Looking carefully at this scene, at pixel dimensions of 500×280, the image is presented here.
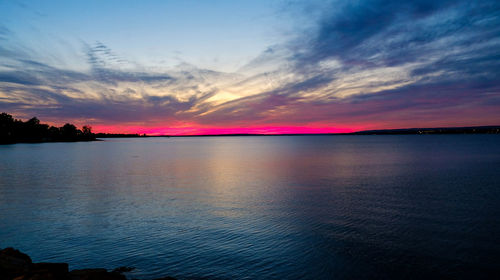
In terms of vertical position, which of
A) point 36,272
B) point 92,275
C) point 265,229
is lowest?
point 265,229

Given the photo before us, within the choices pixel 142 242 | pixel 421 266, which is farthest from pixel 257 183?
pixel 421 266

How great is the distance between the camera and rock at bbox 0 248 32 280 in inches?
410

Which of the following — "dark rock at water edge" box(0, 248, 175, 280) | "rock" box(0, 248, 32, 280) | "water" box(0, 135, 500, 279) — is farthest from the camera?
"water" box(0, 135, 500, 279)

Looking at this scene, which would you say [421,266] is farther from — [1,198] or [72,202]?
[1,198]

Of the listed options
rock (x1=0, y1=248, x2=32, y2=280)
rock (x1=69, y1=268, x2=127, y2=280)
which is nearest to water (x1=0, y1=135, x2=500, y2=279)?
rock (x1=69, y1=268, x2=127, y2=280)

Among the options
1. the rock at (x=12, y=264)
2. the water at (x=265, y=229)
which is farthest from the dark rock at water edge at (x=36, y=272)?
the water at (x=265, y=229)

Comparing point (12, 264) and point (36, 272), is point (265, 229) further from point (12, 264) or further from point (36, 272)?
point (12, 264)

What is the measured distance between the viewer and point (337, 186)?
1430 inches

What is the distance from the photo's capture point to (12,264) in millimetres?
11164

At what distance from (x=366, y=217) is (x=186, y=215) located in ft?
45.4

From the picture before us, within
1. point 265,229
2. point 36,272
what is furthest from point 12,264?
point 265,229

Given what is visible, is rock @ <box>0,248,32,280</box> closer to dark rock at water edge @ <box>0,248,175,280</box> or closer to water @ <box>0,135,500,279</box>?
dark rock at water edge @ <box>0,248,175,280</box>

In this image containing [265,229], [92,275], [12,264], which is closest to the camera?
[92,275]

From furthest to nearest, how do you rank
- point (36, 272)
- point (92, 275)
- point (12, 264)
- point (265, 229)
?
point (265, 229) < point (12, 264) < point (92, 275) < point (36, 272)
